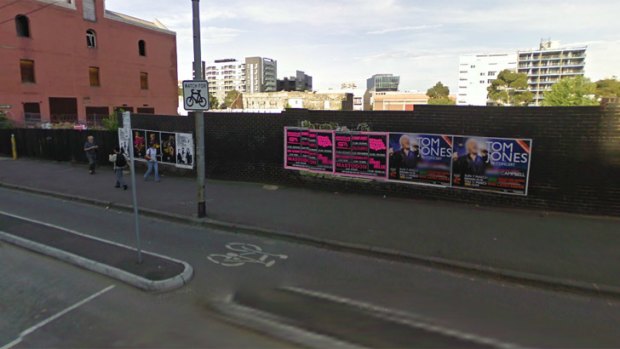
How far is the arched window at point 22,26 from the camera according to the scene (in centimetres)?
3216

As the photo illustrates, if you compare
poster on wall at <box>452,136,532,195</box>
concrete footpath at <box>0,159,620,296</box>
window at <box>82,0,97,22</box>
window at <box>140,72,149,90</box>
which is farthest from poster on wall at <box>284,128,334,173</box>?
window at <box>140,72,149,90</box>

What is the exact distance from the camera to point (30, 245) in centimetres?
645

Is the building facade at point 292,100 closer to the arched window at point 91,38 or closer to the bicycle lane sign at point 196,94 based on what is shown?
the arched window at point 91,38

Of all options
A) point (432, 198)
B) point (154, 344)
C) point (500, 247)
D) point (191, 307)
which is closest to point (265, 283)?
point (191, 307)

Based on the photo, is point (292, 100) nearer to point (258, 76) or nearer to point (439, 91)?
point (439, 91)

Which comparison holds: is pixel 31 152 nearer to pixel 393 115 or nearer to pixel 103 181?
pixel 103 181

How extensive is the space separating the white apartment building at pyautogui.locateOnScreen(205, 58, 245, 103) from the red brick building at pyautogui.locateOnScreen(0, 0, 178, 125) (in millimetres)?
121338

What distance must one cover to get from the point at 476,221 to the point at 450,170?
1717 mm

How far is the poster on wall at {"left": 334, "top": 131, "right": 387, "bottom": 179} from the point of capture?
971 centimetres

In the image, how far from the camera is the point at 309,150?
10688mm

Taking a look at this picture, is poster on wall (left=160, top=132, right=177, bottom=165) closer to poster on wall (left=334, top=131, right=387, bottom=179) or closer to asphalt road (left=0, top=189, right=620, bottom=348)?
poster on wall (left=334, top=131, right=387, bottom=179)

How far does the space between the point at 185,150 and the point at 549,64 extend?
160754 mm

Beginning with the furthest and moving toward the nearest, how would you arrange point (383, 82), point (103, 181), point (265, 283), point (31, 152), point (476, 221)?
1. point (383, 82)
2. point (31, 152)
3. point (103, 181)
4. point (476, 221)
5. point (265, 283)

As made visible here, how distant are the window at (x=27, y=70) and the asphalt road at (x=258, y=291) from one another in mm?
34073
